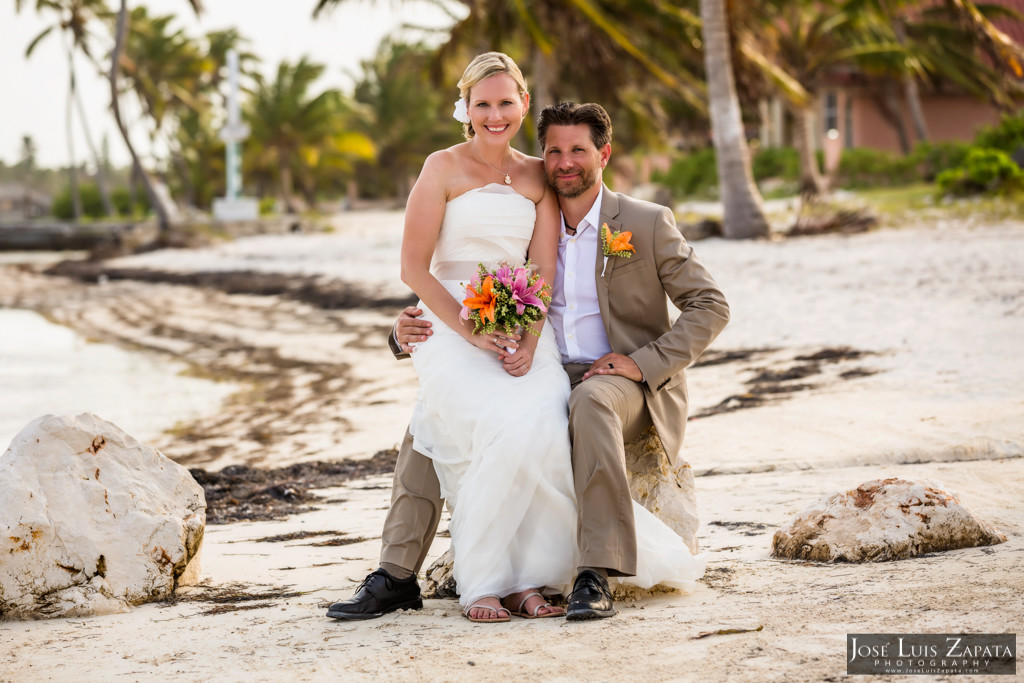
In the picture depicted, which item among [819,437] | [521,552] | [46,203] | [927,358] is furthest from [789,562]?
[46,203]

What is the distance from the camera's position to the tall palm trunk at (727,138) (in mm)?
15078

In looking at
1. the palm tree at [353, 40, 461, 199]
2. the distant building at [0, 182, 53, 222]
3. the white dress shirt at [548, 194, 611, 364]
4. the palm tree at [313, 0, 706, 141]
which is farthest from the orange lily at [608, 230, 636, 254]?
the distant building at [0, 182, 53, 222]

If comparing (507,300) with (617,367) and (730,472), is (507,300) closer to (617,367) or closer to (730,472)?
(617,367)

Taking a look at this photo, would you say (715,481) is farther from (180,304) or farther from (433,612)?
(180,304)

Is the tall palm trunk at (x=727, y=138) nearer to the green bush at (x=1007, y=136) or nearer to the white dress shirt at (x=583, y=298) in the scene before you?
the green bush at (x=1007, y=136)

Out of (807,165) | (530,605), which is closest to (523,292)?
(530,605)

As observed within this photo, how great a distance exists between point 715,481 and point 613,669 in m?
2.55

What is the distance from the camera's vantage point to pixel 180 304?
700 inches

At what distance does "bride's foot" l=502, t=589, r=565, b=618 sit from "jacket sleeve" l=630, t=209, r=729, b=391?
2.86 feet

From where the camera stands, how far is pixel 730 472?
5.39 metres

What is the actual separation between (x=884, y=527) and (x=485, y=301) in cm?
169

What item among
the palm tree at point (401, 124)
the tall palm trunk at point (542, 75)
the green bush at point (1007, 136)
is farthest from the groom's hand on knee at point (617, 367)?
the palm tree at point (401, 124)

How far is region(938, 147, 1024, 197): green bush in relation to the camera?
16109mm

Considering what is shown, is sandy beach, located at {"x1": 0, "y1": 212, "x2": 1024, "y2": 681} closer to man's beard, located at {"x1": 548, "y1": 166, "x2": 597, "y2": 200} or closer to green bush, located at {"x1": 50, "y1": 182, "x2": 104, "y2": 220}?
man's beard, located at {"x1": 548, "y1": 166, "x2": 597, "y2": 200}
